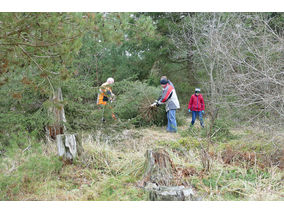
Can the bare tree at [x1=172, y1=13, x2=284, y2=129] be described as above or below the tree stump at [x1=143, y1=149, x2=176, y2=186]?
above

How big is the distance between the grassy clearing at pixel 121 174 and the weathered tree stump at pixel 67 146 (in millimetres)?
130

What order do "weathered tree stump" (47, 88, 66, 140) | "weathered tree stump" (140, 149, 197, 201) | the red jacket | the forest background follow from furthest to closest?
1. the red jacket
2. "weathered tree stump" (47, 88, 66, 140)
3. "weathered tree stump" (140, 149, 197, 201)
4. the forest background

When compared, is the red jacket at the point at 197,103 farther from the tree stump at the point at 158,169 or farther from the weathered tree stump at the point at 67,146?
the weathered tree stump at the point at 67,146

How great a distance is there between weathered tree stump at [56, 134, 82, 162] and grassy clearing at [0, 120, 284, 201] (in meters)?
0.13

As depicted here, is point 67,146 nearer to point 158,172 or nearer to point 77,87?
point 158,172

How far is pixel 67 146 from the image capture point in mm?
4426

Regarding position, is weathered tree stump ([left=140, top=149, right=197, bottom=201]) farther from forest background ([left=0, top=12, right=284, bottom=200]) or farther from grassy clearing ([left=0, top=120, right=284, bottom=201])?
forest background ([left=0, top=12, right=284, bottom=200])

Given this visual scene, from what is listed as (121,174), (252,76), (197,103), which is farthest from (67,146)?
(197,103)

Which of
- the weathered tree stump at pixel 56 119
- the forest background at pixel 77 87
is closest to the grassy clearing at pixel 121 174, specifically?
the forest background at pixel 77 87

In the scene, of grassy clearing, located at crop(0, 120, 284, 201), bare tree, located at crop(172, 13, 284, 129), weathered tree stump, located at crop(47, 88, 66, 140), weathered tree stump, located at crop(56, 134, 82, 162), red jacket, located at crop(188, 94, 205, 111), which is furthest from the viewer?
red jacket, located at crop(188, 94, 205, 111)

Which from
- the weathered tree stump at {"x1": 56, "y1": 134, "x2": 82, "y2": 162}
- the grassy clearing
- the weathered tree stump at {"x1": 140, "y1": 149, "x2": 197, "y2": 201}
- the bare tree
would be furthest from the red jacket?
the weathered tree stump at {"x1": 56, "y1": 134, "x2": 82, "y2": 162}

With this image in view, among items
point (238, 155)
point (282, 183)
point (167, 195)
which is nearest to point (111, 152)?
point (167, 195)

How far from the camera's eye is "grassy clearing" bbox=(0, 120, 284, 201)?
11.7 ft

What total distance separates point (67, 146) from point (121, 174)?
1.02 m
